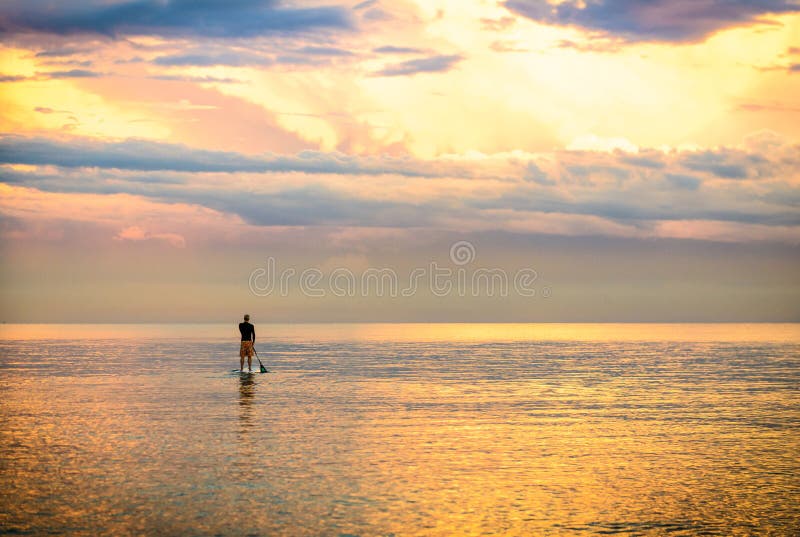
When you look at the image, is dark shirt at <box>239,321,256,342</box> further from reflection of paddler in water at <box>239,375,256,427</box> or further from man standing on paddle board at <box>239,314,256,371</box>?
reflection of paddler in water at <box>239,375,256,427</box>

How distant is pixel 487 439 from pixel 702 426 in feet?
25.6

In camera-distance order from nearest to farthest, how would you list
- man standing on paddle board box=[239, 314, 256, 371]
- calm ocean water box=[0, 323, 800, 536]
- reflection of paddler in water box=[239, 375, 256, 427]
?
calm ocean water box=[0, 323, 800, 536] < reflection of paddler in water box=[239, 375, 256, 427] < man standing on paddle board box=[239, 314, 256, 371]

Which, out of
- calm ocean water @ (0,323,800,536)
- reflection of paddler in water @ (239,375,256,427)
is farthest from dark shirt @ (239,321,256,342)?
calm ocean water @ (0,323,800,536)

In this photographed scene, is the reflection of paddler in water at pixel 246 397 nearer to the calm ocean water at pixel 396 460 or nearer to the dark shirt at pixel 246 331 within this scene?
the calm ocean water at pixel 396 460

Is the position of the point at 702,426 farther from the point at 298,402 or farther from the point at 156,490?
the point at 156,490

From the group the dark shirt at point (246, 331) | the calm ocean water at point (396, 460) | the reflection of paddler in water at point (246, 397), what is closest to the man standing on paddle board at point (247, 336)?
the dark shirt at point (246, 331)

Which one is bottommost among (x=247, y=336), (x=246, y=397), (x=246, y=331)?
(x=246, y=397)

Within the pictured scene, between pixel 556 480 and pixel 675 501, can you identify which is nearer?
pixel 675 501

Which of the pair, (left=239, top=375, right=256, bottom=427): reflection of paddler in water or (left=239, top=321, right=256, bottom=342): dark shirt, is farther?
(left=239, top=321, right=256, bottom=342): dark shirt

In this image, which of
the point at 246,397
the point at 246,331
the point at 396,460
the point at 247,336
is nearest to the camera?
the point at 396,460

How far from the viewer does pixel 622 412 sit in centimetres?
3036

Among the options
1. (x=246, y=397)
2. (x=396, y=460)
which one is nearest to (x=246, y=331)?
(x=246, y=397)

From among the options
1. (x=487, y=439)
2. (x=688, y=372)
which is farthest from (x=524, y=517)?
(x=688, y=372)

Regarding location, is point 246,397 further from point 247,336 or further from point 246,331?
point 247,336
